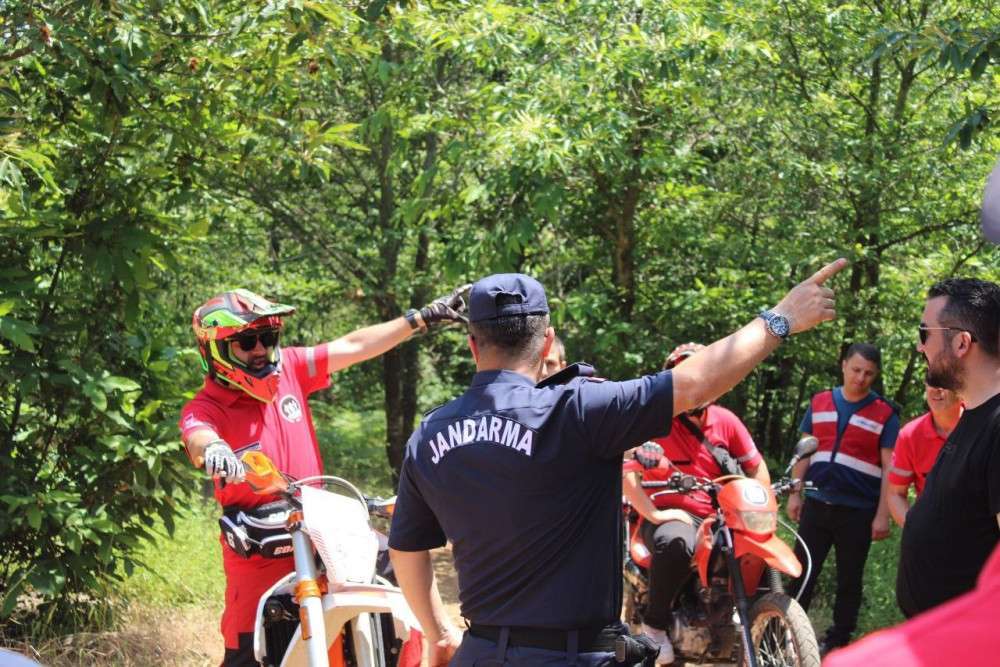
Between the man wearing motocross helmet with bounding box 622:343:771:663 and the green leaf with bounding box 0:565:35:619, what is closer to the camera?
the man wearing motocross helmet with bounding box 622:343:771:663

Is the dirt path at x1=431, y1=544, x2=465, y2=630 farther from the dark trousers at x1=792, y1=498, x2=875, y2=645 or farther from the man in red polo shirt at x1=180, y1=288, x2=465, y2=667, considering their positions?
the man in red polo shirt at x1=180, y1=288, x2=465, y2=667

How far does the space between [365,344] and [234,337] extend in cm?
69

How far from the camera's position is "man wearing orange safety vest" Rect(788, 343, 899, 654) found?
7145mm

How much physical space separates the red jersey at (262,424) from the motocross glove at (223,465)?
540mm

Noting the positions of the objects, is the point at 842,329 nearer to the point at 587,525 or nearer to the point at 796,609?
the point at 796,609

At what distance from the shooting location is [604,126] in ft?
30.7

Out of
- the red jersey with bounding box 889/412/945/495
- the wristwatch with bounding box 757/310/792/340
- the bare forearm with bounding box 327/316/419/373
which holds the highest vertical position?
the bare forearm with bounding box 327/316/419/373

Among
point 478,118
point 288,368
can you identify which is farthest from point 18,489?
point 478,118

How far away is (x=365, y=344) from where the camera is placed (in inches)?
216

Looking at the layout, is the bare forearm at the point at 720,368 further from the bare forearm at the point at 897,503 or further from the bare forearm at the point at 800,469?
the bare forearm at the point at 800,469

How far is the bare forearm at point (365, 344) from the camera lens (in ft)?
17.8

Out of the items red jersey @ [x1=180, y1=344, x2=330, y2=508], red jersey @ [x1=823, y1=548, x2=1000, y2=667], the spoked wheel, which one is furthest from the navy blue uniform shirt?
the spoked wheel

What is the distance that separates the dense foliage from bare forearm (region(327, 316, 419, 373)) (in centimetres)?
179

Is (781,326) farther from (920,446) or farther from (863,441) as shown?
(863,441)
